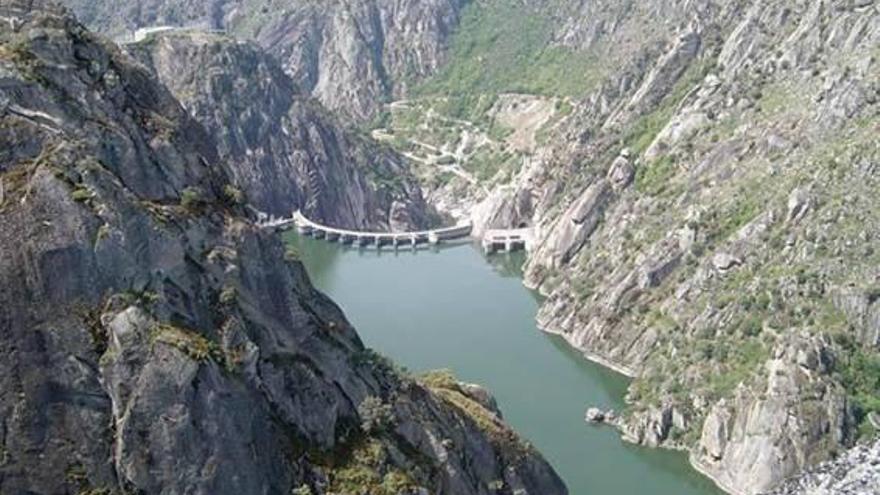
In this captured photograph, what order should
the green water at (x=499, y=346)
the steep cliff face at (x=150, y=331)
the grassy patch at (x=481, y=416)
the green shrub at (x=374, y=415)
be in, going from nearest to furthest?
the steep cliff face at (x=150, y=331), the green shrub at (x=374, y=415), the grassy patch at (x=481, y=416), the green water at (x=499, y=346)

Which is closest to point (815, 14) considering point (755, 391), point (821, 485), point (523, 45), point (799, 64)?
point (799, 64)

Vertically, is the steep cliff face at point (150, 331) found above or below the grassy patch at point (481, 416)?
above

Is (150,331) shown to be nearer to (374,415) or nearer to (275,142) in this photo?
(374,415)

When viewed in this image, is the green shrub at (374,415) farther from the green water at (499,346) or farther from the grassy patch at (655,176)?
the grassy patch at (655,176)

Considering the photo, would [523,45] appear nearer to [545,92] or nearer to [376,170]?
[545,92]

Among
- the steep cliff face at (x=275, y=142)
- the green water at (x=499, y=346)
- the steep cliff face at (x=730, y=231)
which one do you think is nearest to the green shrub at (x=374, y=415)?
the green water at (x=499, y=346)

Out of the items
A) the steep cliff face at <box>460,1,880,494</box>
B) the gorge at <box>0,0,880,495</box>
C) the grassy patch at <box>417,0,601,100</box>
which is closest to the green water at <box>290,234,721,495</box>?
the gorge at <box>0,0,880,495</box>
